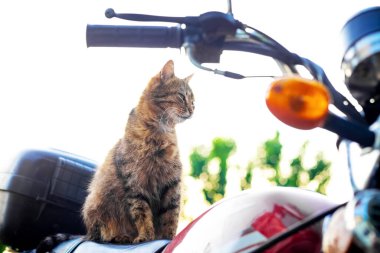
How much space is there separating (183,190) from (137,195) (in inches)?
16.4

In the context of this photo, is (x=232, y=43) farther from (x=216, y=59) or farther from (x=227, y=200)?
(x=227, y=200)

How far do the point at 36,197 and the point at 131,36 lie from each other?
2.30m

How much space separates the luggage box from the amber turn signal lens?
2579mm

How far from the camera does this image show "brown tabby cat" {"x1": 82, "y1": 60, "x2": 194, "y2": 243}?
357cm

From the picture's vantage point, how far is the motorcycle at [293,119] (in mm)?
769

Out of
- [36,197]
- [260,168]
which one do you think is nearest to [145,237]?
[36,197]

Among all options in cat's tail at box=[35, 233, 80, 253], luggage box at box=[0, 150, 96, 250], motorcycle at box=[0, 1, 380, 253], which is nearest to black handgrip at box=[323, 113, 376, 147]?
motorcycle at box=[0, 1, 380, 253]

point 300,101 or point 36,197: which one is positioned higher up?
point 300,101

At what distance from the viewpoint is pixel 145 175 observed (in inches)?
155

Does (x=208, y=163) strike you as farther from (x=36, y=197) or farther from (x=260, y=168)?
(x=36, y=197)

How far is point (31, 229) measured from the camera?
125 inches

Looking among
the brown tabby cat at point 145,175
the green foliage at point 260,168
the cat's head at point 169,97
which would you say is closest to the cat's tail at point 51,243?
the brown tabby cat at point 145,175

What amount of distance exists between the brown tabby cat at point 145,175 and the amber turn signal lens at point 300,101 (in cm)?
245

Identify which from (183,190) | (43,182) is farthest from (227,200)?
(183,190)
